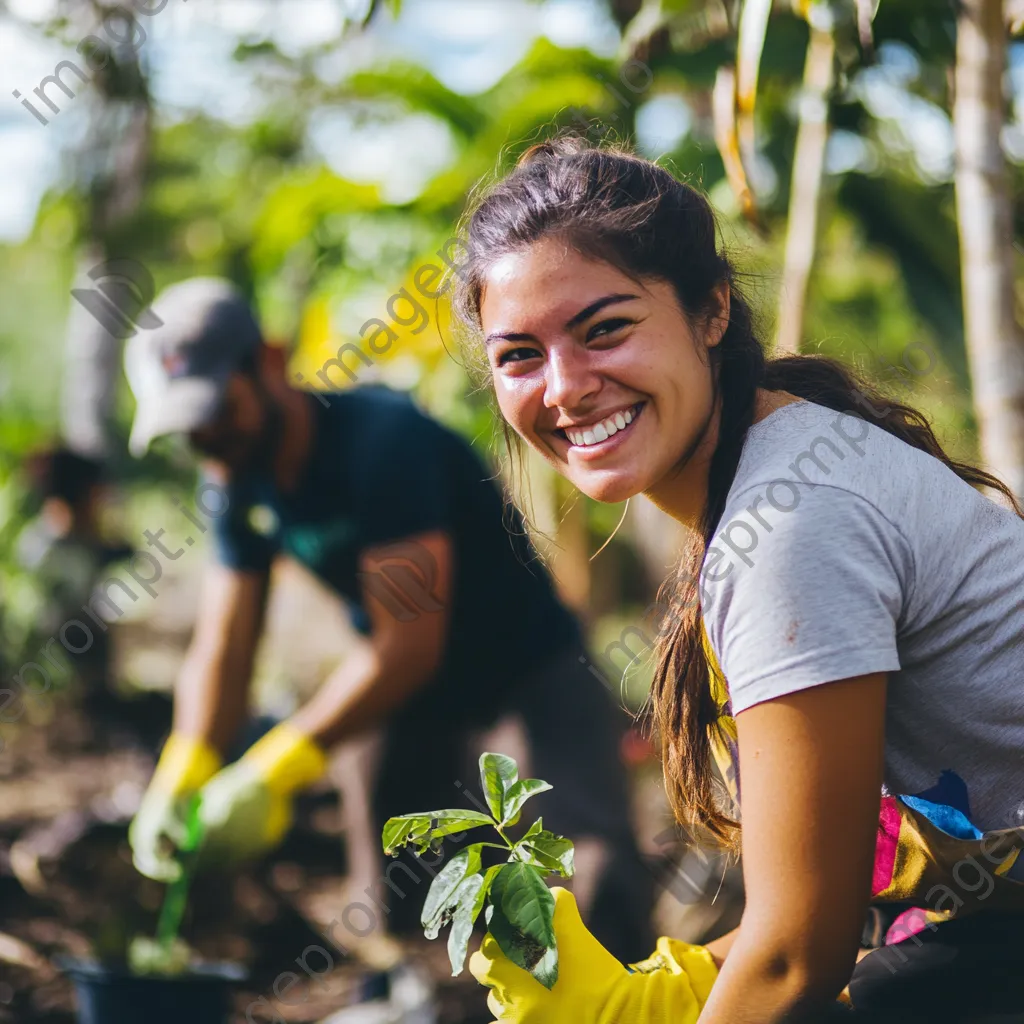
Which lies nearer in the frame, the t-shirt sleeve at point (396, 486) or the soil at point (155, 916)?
the t-shirt sleeve at point (396, 486)

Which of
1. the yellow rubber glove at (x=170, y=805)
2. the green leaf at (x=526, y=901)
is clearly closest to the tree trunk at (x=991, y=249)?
the green leaf at (x=526, y=901)

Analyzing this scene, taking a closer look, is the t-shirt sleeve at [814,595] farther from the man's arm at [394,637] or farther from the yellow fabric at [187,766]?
the yellow fabric at [187,766]

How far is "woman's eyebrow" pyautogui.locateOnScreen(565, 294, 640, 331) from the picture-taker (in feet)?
4.26

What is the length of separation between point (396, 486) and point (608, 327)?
1496 millimetres

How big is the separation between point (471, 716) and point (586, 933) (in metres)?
1.61

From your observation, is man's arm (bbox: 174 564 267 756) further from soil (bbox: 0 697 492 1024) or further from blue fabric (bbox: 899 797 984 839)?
blue fabric (bbox: 899 797 984 839)

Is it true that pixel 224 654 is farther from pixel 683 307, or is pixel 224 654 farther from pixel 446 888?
pixel 683 307

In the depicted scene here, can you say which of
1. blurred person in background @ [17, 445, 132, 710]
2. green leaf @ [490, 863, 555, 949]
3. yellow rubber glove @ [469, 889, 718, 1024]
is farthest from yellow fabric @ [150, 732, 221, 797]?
blurred person in background @ [17, 445, 132, 710]

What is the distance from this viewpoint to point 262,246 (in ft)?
18.5

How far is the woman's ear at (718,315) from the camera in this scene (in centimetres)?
140

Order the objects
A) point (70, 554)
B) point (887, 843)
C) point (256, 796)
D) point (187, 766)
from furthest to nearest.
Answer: point (70, 554) < point (187, 766) < point (256, 796) < point (887, 843)

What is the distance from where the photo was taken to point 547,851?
136 cm

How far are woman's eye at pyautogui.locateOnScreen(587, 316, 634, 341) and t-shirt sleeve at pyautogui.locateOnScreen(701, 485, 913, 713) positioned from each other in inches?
10.6

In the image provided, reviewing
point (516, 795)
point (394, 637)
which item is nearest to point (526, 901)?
point (516, 795)
